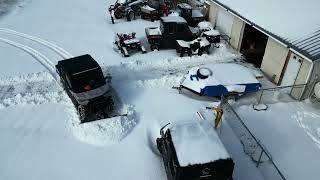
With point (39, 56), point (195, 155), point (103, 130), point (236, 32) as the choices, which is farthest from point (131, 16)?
point (195, 155)

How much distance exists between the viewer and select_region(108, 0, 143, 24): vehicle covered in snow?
25.7m

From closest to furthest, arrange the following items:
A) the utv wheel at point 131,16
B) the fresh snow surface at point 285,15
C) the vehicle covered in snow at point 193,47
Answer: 1. the fresh snow surface at point 285,15
2. the vehicle covered in snow at point 193,47
3. the utv wheel at point 131,16

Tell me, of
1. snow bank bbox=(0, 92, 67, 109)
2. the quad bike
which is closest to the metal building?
the quad bike

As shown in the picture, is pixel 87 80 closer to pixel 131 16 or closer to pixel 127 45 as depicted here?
pixel 127 45

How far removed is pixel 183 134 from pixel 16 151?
7.27 metres

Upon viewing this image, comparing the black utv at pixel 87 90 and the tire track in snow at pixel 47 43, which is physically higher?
the black utv at pixel 87 90

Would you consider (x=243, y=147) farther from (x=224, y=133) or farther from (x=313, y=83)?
(x=313, y=83)

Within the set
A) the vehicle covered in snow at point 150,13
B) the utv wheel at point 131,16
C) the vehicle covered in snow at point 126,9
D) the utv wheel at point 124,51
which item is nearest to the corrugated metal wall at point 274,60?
the utv wheel at point 124,51

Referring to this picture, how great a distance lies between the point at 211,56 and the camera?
796 inches

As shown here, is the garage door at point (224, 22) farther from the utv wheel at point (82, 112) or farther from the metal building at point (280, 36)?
the utv wheel at point (82, 112)

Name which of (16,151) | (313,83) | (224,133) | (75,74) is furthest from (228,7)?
(16,151)

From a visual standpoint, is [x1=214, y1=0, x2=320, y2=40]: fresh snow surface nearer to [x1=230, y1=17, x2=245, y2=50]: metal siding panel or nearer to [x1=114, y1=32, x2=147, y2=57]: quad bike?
[x1=230, y1=17, x2=245, y2=50]: metal siding panel

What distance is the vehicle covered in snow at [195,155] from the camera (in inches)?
376

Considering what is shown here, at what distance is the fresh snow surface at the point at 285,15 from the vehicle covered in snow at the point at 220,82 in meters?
3.26
